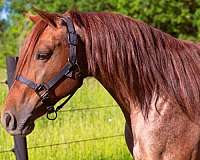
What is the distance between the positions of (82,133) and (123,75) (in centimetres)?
297

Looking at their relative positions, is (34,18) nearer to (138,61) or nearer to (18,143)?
(138,61)

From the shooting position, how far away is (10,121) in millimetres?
2869

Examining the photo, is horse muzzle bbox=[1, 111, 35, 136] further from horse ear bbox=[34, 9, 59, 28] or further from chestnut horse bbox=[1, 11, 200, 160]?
horse ear bbox=[34, 9, 59, 28]

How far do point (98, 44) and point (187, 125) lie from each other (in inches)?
27.0

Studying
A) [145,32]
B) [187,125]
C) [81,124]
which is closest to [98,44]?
[145,32]

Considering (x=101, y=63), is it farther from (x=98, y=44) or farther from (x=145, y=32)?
(x=145, y=32)

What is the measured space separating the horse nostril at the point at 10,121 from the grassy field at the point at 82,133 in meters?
2.25

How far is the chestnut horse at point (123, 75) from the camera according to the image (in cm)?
287

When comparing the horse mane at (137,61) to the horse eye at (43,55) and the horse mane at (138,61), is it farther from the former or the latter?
the horse eye at (43,55)

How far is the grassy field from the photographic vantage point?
544 cm

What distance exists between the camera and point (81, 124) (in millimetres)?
5945

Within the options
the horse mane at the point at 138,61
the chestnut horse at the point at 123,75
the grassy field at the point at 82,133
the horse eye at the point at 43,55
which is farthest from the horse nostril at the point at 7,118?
the grassy field at the point at 82,133

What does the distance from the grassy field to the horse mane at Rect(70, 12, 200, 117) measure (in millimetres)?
2336

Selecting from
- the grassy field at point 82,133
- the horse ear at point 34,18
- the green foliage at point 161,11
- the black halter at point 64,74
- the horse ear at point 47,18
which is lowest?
the green foliage at point 161,11
